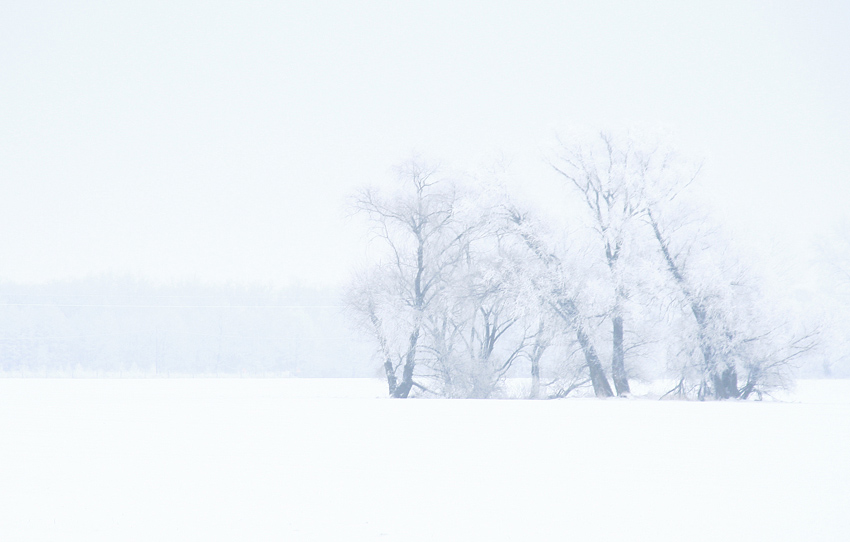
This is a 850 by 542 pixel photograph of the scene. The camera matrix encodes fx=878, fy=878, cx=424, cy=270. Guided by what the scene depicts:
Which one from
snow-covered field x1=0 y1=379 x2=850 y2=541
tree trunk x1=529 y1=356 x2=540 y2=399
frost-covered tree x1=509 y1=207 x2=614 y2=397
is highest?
frost-covered tree x1=509 y1=207 x2=614 y2=397

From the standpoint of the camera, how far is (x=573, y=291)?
3625cm

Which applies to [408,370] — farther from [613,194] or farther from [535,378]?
[613,194]

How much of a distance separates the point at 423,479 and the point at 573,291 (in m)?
24.6

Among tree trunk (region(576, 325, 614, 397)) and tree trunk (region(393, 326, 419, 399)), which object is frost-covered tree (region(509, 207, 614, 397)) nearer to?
tree trunk (region(576, 325, 614, 397))

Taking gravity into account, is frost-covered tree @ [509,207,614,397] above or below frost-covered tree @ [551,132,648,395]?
below

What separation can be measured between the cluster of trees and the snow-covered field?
1129 cm

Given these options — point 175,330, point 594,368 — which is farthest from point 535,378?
point 175,330

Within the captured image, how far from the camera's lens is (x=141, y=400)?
107 ft

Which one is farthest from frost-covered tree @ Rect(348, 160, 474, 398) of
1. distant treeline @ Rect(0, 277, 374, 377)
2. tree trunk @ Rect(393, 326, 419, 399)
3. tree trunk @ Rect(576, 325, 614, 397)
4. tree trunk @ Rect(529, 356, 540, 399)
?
distant treeline @ Rect(0, 277, 374, 377)

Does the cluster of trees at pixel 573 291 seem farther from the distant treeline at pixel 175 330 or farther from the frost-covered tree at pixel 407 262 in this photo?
the distant treeline at pixel 175 330

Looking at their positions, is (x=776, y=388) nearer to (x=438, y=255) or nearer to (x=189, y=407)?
(x=438, y=255)

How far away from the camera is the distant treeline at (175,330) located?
89.2 metres

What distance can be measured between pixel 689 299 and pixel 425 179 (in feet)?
42.9

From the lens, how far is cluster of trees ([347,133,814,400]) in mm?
33906
